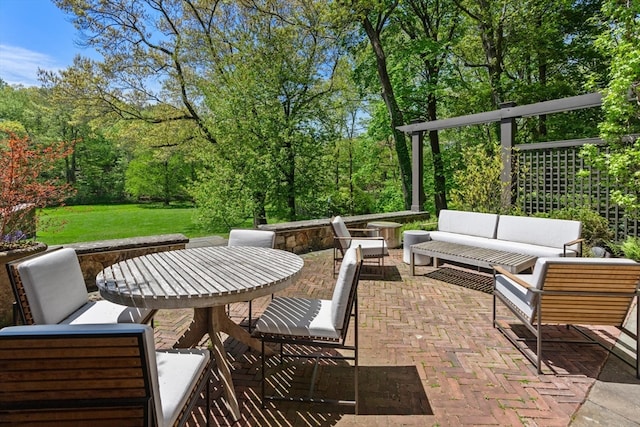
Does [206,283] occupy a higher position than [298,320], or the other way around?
[206,283]

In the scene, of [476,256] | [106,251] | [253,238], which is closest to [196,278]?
[253,238]

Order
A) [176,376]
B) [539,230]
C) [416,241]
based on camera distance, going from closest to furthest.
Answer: [176,376], [539,230], [416,241]

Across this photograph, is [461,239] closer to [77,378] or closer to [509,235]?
[509,235]

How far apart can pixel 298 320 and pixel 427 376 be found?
998mm

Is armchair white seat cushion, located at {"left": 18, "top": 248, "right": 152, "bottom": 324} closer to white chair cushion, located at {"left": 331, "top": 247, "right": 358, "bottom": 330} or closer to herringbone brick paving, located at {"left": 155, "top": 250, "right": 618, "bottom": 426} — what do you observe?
herringbone brick paving, located at {"left": 155, "top": 250, "right": 618, "bottom": 426}

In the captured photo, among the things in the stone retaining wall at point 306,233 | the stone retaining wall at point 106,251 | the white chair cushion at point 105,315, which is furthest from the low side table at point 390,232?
the white chair cushion at point 105,315

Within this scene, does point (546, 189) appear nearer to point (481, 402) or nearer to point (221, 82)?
point (481, 402)

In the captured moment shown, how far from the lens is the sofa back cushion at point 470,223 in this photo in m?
5.28

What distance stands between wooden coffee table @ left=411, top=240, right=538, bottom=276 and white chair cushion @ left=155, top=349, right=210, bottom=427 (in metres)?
3.00

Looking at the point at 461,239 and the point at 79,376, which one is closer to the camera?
the point at 79,376

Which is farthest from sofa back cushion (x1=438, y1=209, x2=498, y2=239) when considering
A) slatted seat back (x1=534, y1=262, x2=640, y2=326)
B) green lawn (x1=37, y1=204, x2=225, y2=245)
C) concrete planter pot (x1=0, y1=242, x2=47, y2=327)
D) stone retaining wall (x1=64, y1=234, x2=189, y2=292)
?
green lawn (x1=37, y1=204, x2=225, y2=245)

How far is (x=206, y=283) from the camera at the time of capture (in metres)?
2.13

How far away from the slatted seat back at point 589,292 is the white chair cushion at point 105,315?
2.82 meters

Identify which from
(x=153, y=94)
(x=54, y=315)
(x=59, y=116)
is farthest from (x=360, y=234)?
(x=59, y=116)
